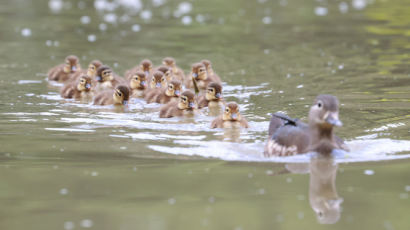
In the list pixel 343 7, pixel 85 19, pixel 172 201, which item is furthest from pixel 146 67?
pixel 343 7

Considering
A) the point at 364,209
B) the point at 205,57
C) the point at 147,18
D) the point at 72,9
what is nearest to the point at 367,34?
the point at 205,57

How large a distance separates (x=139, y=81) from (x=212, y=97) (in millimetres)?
1581

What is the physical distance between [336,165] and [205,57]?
7.86 meters

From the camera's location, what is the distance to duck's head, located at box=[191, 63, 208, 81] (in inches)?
464

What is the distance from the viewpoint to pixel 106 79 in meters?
11.9

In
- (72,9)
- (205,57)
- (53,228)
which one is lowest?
(53,228)

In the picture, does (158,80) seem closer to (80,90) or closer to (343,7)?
(80,90)

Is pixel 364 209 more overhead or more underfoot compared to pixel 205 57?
more underfoot

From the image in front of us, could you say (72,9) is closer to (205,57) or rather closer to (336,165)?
(205,57)

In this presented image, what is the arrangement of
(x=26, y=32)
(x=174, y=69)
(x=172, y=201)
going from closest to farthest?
(x=172, y=201), (x=174, y=69), (x=26, y=32)

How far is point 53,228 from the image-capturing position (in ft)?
17.1

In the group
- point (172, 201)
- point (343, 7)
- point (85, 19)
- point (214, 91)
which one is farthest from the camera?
point (343, 7)

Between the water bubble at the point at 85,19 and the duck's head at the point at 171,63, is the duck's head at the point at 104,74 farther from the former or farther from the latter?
the water bubble at the point at 85,19

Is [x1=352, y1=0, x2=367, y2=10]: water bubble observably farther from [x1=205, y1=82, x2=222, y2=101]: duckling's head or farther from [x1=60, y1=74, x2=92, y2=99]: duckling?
[x1=205, y1=82, x2=222, y2=101]: duckling's head
